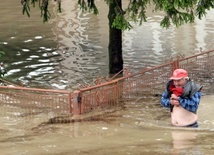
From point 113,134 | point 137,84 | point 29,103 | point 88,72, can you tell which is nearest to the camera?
point 113,134

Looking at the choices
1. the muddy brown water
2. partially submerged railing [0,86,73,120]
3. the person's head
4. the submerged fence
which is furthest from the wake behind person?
partially submerged railing [0,86,73,120]

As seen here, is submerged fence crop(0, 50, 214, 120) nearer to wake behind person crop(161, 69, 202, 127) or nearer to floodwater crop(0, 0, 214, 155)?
floodwater crop(0, 0, 214, 155)

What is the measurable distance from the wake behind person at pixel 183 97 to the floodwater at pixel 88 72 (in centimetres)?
24

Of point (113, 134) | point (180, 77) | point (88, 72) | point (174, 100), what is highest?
point (180, 77)

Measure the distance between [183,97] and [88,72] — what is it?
27.4ft

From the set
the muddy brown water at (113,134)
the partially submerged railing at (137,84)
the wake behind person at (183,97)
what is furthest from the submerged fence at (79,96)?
the wake behind person at (183,97)

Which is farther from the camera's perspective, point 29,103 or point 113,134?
point 29,103

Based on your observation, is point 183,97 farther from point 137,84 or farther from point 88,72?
point 88,72

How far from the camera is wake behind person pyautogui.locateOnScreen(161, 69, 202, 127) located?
337 inches

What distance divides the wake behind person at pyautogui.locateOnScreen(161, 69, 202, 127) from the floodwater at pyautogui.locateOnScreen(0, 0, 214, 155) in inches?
9.4

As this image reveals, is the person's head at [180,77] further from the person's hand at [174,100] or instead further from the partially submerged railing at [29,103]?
the partially submerged railing at [29,103]

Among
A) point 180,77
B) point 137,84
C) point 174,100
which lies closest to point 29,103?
point 137,84

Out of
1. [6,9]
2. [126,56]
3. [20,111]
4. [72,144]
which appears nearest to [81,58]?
[126,56]

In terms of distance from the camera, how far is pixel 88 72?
16766mm
